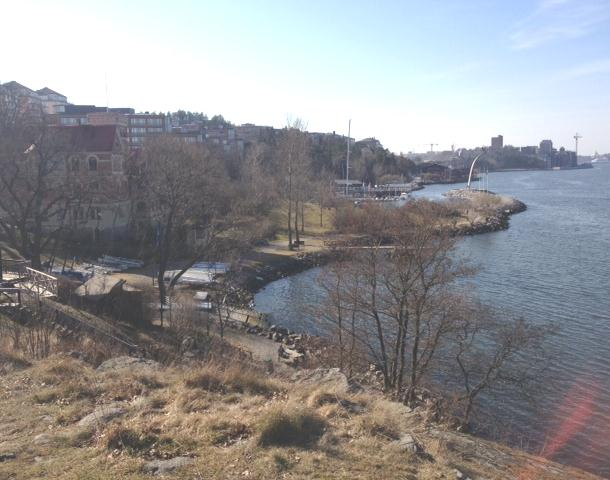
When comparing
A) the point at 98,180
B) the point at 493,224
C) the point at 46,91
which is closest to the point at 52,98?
the point at 46,91

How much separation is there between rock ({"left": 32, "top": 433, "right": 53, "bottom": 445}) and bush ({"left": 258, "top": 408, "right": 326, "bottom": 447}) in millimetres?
2546

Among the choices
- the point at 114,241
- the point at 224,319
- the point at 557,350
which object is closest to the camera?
the point at 557,350

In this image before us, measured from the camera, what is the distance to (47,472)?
5.57 meters

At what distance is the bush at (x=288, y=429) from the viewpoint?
642 centimetres

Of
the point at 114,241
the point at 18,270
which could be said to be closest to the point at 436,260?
the point at 18,270

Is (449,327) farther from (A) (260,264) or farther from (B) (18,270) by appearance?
(A) (260,264)

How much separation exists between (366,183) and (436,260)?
3480 inches

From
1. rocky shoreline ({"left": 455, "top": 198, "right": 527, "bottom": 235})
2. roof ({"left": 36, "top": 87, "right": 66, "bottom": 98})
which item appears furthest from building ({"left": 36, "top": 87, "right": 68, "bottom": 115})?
rocky shoreline ({"left": 455, "top": 198, "right": 527, "bottom": 235})

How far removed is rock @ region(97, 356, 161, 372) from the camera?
9.89 meters

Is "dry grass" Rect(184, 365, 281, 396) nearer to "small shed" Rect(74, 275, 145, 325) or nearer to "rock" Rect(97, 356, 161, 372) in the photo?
"rock" Rect(97, 356, 161, 372)

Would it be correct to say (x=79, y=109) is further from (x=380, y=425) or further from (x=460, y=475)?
(x=460, y=475)

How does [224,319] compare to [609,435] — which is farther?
[224,319]

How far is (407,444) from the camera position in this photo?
22.0 ft

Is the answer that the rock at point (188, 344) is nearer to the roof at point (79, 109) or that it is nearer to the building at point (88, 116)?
the building at point (88, 116)
